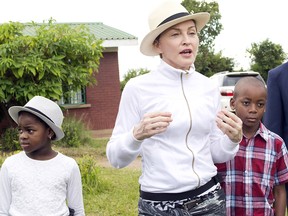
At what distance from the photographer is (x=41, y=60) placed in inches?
391

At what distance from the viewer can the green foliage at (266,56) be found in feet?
101

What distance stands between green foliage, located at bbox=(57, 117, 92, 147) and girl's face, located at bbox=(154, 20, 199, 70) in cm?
925

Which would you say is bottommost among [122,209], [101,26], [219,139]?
[122,209]

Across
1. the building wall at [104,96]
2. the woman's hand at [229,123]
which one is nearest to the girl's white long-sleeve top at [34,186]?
the woman's hand at [229,123]

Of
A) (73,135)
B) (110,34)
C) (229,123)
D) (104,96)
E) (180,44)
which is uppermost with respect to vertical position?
(110,34)

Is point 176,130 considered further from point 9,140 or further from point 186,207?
point 9,140

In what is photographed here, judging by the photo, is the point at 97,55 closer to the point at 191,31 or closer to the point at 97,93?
the point at 97,93

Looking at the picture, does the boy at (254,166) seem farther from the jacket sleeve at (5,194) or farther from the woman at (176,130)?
the jacket sleeve at (5,194)

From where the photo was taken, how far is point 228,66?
33.4 metres

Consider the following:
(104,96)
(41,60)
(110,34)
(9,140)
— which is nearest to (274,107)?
(41,60)

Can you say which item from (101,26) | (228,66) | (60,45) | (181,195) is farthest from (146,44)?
(228,66)

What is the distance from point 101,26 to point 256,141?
15426 millimetres

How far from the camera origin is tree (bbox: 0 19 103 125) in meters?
9.87

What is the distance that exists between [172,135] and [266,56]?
96.6ft
